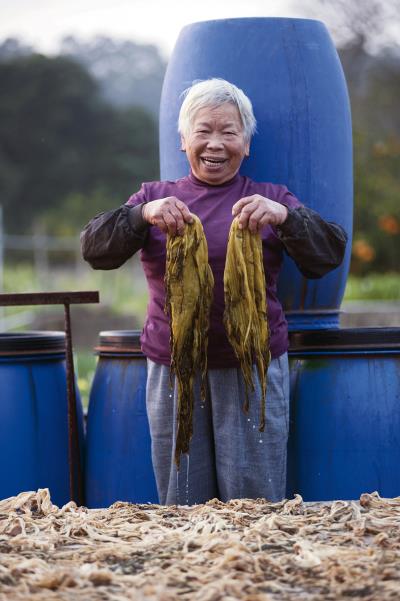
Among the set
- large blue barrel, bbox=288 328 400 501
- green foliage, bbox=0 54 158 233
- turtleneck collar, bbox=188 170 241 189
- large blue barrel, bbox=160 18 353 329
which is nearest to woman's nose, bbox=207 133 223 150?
turtleneck collar, bbox=188 170 241 189

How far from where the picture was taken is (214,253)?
3.79 meters

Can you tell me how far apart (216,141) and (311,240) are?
0.48m

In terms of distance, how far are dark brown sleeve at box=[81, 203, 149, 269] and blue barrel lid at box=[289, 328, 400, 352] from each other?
883 mm

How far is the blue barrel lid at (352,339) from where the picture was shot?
4.26 m

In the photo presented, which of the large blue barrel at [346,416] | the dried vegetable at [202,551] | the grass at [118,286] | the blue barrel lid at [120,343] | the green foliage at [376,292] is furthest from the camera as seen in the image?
the grass at [118,286]

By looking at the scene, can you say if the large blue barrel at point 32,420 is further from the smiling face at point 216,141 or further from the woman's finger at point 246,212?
the woman's finger at point 246,212

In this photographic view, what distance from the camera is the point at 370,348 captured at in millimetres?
4258

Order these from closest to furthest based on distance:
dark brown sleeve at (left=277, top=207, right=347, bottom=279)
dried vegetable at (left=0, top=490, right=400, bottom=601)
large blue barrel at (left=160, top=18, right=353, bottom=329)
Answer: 1. dried vegetable at (left=0, top=490, right=400, bottom=601)
2. dark brown sleeve at (left=277, top=207, right=347, bottom=279)
3. large blue barrel at (left=160, top=18, right=353, bottom=329)

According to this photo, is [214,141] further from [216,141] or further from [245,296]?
[245,296]

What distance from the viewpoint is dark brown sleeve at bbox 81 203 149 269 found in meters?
3.73

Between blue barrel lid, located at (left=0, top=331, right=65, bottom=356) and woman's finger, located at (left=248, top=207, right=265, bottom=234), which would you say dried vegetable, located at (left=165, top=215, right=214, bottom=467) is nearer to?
woman's finger, located at (left=248, top=207, right=265, bottom=234)

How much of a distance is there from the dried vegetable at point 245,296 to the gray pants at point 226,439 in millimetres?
234

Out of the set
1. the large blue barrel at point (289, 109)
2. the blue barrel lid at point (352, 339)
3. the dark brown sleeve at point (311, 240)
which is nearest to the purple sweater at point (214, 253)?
the dark brown sleeve at point (311, 240)

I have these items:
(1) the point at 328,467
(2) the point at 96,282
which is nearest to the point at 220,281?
(1) the point at 328,467
